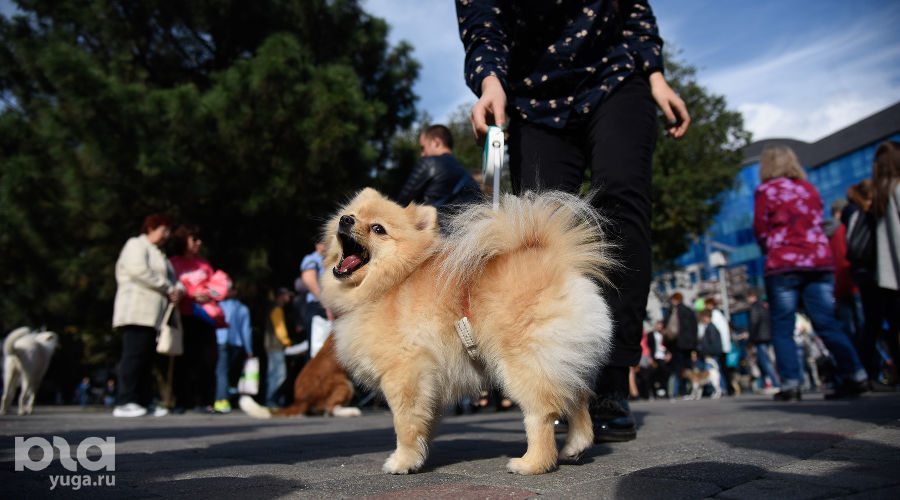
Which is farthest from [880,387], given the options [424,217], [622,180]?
[424,217]

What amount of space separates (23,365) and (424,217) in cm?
807

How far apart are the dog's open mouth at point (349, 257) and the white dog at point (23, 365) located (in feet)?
24.7

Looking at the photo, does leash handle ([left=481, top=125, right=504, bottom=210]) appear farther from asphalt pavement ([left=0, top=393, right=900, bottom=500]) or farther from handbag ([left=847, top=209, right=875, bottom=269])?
handbag ([left=847, top=209, right=875, bottom=269])

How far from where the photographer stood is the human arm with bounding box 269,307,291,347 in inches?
384

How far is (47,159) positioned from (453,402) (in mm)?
13737

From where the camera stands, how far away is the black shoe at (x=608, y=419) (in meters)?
3.15

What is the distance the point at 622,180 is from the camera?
3088 mm

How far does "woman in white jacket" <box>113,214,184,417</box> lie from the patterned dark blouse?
5271mm

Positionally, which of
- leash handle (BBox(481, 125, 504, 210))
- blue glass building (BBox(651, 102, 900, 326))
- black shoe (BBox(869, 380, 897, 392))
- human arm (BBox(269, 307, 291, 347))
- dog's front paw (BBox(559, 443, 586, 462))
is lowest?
black shoe (BBox(869, 380, 897, 392))

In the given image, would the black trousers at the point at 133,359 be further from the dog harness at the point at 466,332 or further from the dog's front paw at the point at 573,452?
the dog's front paw at the point at 573,452

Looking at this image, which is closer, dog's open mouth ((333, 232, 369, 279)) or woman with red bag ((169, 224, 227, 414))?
dog's open mouth ((333, 232, 369, 279))

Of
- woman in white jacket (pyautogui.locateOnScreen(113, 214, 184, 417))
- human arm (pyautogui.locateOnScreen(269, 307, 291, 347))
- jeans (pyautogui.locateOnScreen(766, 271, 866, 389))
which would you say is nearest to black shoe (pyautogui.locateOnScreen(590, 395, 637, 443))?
jeans (pyautogui.locateOnScreen(766, 271, 866, 389))

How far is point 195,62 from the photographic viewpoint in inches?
634

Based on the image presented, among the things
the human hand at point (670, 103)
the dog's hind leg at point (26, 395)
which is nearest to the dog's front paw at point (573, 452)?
the human hand at point (670, 103)
